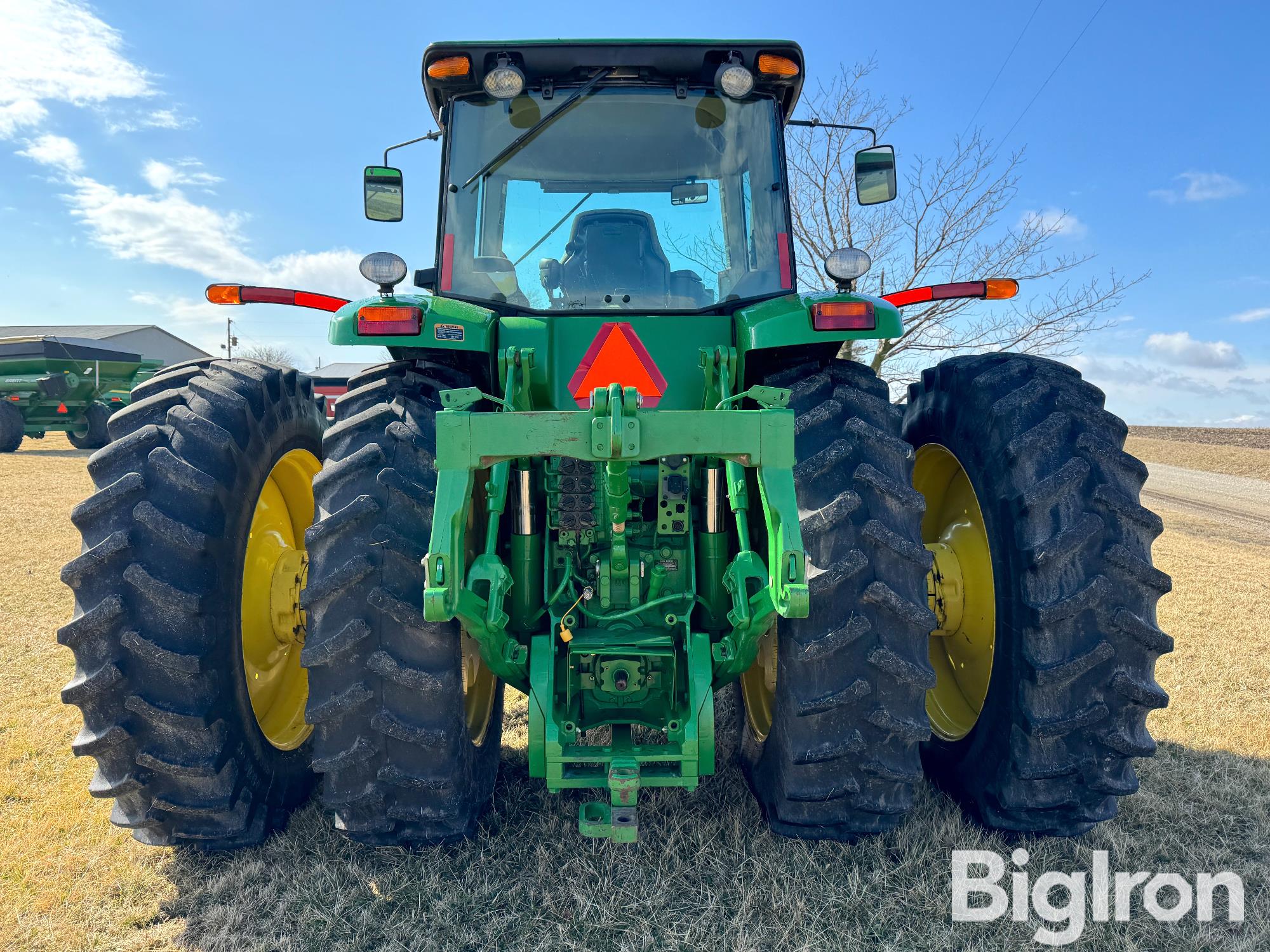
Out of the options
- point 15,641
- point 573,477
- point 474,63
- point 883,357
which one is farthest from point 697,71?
point 883,357

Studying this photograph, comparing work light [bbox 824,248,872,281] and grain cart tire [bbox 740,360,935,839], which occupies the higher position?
work light [bbox 824,248,872,281]

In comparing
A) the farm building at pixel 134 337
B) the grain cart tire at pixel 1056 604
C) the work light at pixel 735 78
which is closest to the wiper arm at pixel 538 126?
the work light at pixel 735 78

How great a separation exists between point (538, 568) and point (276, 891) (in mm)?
1314

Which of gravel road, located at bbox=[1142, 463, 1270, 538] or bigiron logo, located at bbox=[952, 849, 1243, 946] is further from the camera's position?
gravel road, located at bbox=[1142, 463, 1270, 538]

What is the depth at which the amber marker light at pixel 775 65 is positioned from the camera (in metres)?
2.93

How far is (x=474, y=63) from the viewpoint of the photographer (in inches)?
114

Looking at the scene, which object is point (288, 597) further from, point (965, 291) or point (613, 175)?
point (965, 291)

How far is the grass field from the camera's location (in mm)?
2328

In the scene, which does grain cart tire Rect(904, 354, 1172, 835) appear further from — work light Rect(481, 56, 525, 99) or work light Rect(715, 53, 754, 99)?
work light Rect(481, 56, 525, 99)

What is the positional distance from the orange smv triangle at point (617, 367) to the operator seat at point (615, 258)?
0.27 m

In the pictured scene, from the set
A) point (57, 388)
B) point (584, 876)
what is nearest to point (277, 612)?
point (584, 876)

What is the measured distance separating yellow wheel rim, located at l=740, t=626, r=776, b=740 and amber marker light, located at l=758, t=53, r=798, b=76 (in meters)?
2.06

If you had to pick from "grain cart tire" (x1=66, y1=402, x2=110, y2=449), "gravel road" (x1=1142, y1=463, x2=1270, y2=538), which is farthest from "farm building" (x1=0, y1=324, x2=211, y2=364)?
"gravel road" (x1=1142, y1=463, x2=1270, y2=538)

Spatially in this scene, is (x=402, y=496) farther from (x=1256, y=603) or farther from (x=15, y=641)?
(x=1256, y=603)
